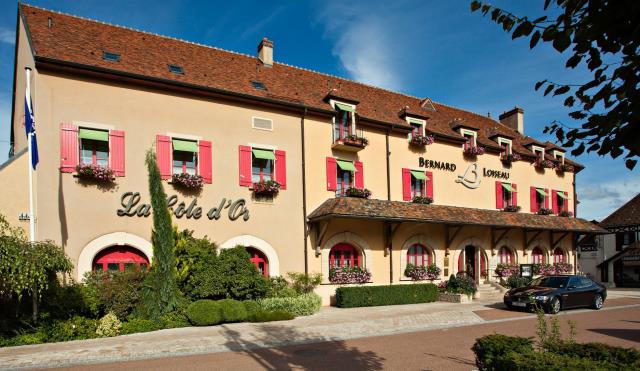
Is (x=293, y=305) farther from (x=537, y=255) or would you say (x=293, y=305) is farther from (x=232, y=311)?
(x=537, y=255)

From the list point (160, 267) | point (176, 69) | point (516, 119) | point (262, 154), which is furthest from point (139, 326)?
point (516, 119)

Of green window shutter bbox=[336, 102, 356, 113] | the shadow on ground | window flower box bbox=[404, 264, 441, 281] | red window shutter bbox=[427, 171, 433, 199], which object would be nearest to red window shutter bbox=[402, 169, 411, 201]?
red window shutter bbox=[427, 171, 433, 199]

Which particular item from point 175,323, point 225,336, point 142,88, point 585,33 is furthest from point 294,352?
point 142,88

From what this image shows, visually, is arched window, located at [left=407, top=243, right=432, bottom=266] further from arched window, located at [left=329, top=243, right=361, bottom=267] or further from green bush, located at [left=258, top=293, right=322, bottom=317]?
green bush, located at [left=258, top=293, right=322, bottom=317]

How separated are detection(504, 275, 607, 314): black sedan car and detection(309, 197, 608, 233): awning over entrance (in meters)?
4.37

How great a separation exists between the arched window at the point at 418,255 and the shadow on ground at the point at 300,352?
9901 mm

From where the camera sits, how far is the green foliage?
11844 mm

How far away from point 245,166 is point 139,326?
680cm

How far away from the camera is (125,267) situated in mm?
14664

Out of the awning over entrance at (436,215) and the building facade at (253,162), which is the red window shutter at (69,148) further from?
the awning over entrance at (436,215)

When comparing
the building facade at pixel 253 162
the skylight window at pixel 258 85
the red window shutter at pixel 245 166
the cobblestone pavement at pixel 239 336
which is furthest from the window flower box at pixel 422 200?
the skylight window at pixel 258 85

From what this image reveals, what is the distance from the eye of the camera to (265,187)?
17.1 metres

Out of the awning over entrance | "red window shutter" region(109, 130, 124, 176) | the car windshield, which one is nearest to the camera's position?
"red window shutter" region(109, 130, 124, 176)

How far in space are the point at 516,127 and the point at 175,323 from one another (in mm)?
25564
